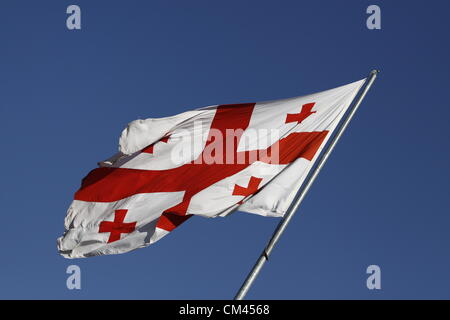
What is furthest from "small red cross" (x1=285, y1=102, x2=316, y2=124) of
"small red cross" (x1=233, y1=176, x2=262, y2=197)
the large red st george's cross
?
"small red cross" (x1=233, y1=176, x2=262, y2=197)

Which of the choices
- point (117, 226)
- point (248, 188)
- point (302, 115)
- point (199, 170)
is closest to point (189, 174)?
point (199, 170)

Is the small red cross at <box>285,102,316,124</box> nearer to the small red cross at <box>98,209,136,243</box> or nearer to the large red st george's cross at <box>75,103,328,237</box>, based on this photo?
the large red st george's cross at <box>75,103,328,237</box>

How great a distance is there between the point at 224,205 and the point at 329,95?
12.1 ft

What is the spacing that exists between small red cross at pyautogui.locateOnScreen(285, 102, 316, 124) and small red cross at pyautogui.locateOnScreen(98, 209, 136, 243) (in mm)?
4273

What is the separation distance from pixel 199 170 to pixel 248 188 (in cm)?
143

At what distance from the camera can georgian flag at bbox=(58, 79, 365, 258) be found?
57.9 ft

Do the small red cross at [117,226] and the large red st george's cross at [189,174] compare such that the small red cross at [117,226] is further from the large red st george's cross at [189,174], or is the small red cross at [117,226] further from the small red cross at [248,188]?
the small red cross at [248,188]

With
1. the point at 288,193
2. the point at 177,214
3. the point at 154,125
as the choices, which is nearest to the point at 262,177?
the point at 288,193

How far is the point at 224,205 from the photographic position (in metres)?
17.6

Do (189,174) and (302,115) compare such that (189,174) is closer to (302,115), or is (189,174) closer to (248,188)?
(248,188)
